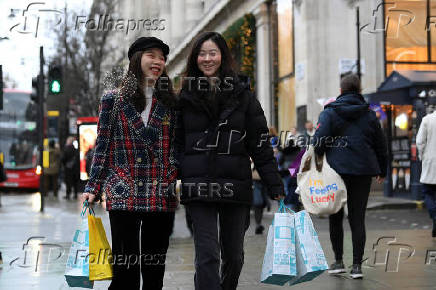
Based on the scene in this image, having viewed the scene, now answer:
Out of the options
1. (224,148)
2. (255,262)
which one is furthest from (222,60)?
(255,262)

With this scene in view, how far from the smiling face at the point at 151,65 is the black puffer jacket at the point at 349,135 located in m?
2.66

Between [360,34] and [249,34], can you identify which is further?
[249,34]

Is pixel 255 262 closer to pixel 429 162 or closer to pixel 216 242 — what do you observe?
pixel 429 162

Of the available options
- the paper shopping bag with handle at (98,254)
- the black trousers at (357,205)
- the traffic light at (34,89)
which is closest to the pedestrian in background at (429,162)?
the black trousers at (357,205)

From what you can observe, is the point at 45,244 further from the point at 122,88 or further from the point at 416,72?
the point at 416,72

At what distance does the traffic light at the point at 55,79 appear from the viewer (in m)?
17.3

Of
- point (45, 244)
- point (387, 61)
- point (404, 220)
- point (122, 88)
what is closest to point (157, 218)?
point (122, 88)

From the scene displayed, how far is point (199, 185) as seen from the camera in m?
4.48

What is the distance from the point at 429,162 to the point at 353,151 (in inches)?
142

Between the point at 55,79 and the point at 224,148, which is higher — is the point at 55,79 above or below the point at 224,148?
above

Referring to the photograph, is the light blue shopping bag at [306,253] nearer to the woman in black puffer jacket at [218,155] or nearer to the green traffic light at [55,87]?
the woman in black puffer jacket at [218,155]

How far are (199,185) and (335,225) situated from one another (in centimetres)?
278

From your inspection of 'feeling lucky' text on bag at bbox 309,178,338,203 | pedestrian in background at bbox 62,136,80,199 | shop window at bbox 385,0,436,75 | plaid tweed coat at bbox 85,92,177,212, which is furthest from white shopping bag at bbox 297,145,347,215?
pedestrian in background at bbox 62,136,80,199

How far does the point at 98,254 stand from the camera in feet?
14.2
